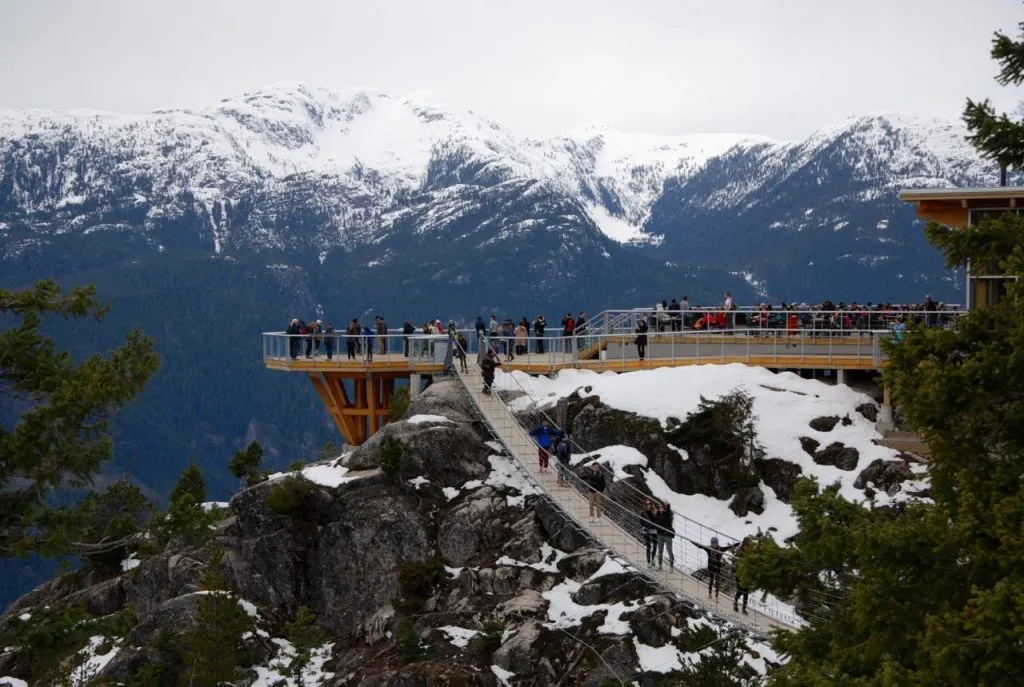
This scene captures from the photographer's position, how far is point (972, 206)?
1387 inches

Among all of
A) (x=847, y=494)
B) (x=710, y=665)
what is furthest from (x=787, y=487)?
(x=710, y=665)

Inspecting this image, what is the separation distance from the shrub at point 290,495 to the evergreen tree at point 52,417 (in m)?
11.1

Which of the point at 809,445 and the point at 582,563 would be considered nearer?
the point at 582,563

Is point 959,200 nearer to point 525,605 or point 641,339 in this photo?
point 641,339

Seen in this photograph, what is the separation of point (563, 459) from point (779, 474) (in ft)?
18.4

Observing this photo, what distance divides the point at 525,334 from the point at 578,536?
14037mm

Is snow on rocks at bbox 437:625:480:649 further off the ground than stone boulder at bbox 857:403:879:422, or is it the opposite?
stone boulder at bbox 857:403:879:422

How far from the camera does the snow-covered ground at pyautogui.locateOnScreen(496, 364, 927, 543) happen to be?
34.2 metres

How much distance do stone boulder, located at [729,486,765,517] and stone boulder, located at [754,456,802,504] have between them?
474 mm

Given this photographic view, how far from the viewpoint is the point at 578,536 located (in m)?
33.0

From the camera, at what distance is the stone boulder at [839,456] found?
3491cm

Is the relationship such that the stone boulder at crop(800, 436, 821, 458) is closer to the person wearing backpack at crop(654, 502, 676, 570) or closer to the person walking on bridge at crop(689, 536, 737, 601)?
the person wearing backpack at crop(654, 502, 676, 570)

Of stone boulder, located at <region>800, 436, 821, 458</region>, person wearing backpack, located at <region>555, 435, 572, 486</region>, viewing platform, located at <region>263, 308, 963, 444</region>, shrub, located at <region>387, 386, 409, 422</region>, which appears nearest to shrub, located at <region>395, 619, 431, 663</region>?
person wearing backpack, located at <region>555, 435, 572, 486</region>

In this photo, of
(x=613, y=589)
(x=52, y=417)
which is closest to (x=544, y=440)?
(x=613, y=589)
